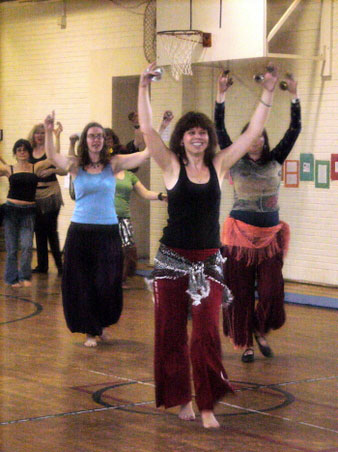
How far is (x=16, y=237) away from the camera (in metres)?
10.1

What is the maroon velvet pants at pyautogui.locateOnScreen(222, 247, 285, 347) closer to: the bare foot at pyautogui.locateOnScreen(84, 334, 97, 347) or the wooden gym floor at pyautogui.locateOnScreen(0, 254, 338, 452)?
the wooden gym floor at pyautogui.locateOnScreen(0, 254, 338, 452)

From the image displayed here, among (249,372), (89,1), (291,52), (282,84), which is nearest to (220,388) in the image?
(249,372)

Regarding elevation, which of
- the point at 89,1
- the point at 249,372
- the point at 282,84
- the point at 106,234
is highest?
the point at 89,1

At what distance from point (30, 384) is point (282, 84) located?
250cm

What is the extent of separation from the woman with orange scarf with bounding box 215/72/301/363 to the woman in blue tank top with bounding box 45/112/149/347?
89cm

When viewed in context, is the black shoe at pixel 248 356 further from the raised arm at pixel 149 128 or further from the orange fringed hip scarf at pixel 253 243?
the raised arm at pixel 149 128

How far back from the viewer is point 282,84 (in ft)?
18.0

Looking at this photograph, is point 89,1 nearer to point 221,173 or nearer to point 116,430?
point 221,173

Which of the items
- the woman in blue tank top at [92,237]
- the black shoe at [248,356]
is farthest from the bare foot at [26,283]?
the black shoe at [248,356]

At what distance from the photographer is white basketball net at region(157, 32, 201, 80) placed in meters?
10.5

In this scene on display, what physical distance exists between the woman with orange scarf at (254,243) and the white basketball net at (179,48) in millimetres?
4171

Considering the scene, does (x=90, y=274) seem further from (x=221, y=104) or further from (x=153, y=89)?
(x=153, y=89)

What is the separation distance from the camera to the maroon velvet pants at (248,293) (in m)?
6.60

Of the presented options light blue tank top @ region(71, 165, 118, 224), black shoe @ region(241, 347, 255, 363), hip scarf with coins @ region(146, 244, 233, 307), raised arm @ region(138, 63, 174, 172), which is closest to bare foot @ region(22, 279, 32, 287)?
light blue tank top @ region(71, 165, 118, 224)
